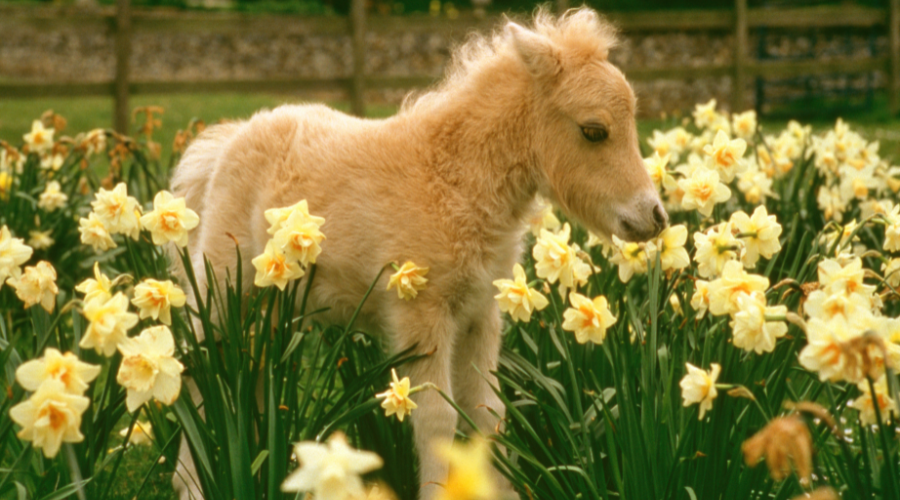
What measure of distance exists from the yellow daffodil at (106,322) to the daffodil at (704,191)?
178 centimetres

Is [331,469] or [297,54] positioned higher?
[297,54]

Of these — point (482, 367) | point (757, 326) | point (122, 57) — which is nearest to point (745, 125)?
point (482, 367)

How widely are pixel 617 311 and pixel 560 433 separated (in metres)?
0.68

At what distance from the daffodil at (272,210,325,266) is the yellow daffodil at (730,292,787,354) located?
3.50 feet

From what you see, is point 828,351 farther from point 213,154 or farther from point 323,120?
point 213,154

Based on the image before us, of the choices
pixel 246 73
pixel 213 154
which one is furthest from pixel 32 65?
pixel 213 154

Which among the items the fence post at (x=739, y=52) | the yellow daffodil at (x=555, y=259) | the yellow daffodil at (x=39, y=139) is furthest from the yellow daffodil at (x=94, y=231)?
the fence post at (x=739, y=52)

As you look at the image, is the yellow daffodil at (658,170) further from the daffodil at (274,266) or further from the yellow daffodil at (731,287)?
the daffodil at (274,266)

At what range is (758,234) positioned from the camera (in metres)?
2.45

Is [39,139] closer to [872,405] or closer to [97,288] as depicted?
[97,288]

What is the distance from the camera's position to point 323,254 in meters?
2.82

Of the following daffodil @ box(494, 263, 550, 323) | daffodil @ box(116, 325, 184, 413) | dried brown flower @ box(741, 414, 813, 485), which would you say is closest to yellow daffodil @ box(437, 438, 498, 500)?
dried brown flower @ box(741, 414, 813, 485)

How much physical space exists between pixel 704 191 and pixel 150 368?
1811 mm

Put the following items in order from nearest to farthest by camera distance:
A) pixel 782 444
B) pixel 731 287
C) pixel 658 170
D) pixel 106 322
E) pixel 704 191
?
pixel 782 444 < pixel 106 322 < pixel 731 287 < pixel 704 191 < pixel 658 170
